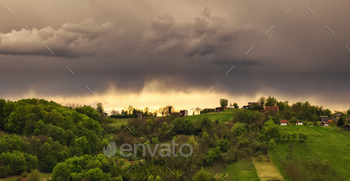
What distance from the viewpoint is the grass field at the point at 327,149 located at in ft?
273

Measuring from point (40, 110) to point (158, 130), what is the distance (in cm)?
4630

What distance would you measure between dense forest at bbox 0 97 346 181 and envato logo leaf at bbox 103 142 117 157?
1.52 metres

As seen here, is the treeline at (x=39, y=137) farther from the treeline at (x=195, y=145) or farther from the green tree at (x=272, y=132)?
the green tree at (x=272, y=132)

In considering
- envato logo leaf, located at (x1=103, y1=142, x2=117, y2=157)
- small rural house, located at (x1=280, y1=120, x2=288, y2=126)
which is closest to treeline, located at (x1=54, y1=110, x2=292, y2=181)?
envato logo leaf, located at (x1=103, y1=142, x2=117, y2=157)

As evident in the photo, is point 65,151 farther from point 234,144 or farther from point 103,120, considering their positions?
point 103,120

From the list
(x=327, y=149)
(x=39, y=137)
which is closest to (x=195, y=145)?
(x=327, y=149)

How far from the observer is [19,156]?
275ft

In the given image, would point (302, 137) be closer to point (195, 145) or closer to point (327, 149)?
point (327, 149)

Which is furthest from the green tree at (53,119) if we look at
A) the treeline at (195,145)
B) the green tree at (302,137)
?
the green tree at (302,137)

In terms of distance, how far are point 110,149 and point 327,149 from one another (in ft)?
223

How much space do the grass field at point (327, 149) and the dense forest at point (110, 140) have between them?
405 cm

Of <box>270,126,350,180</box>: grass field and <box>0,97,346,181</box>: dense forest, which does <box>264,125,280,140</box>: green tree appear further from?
<box>270,126,350,180</box>: grass field

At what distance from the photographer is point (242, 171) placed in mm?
83938

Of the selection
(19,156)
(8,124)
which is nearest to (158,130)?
(8,124)
